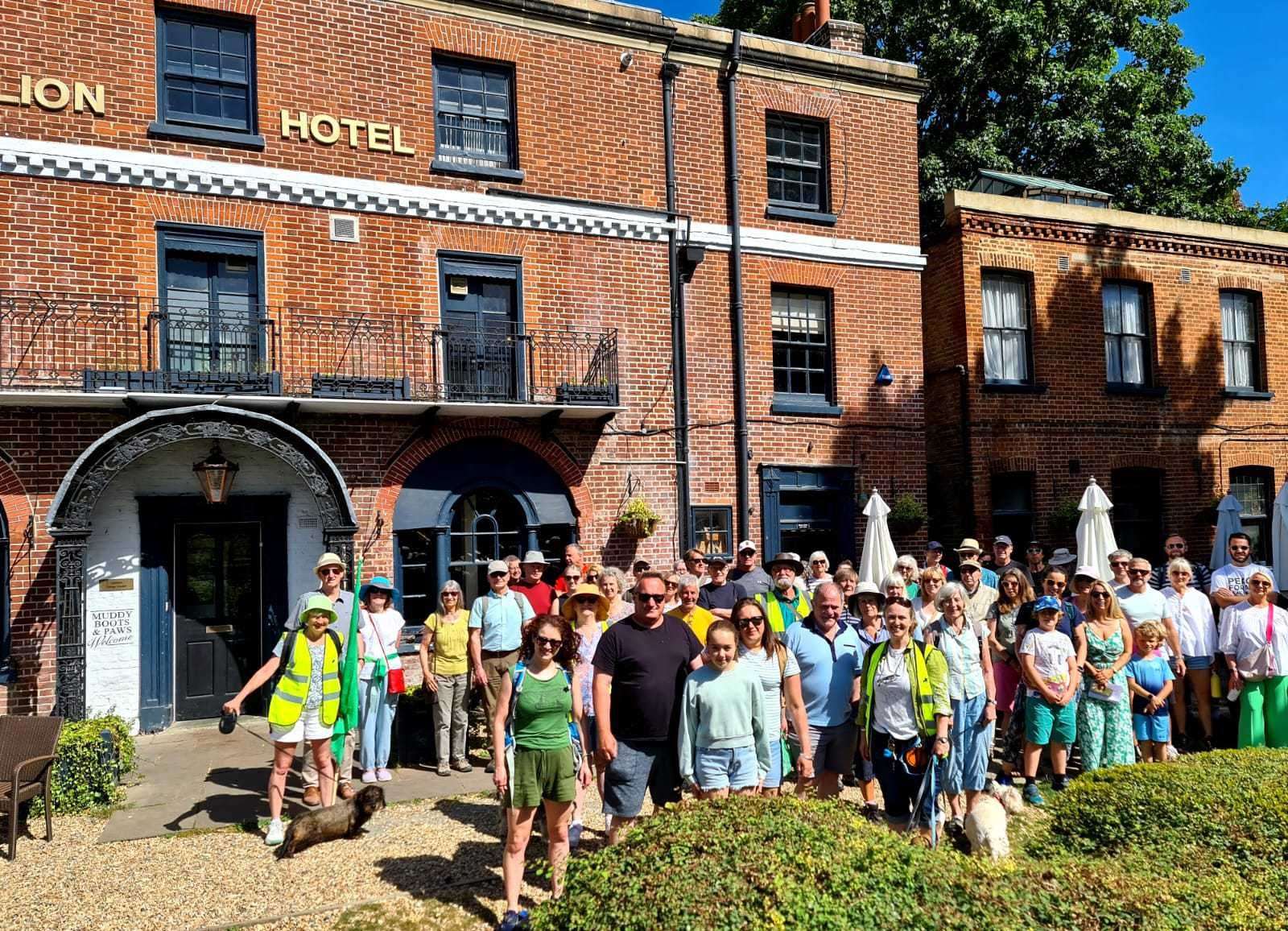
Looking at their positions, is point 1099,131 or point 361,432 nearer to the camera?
point 361,432

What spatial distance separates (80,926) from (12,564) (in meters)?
5.45

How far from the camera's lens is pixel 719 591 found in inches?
352

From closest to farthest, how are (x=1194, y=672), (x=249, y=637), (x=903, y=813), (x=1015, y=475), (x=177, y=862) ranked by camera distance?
(x=903, y=813), (x=177, y=862), (x=1194, y=672), (x=249, y=637), (x=1015, y=475)

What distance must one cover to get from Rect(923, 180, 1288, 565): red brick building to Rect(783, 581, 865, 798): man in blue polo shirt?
916 cm

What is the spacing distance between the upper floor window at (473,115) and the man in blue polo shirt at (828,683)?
8.23m

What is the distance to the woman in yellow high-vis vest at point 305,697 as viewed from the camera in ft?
22.9

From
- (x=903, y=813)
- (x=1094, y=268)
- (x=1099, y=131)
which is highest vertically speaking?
(x=1099, y=131)

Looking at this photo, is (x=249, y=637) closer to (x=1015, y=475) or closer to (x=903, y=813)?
(x=903, y=813)

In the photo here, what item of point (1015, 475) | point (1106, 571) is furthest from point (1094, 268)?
point (1106, 571)

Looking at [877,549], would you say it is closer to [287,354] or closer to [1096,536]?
[1096,536]

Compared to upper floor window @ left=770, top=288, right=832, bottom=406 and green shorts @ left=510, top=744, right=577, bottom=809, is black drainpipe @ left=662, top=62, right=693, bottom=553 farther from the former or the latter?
green shorts @ left=510, top=744, right=577, bottom=809

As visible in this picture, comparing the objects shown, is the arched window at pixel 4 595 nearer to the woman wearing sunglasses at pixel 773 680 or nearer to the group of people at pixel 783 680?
the group of people at pixel 783 680

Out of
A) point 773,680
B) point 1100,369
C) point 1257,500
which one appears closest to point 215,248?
point 773,680

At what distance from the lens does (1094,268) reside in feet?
53.5
